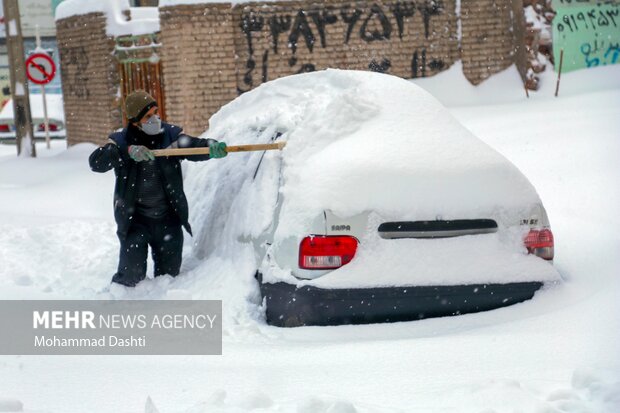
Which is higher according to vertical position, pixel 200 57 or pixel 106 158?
pixel 106 158

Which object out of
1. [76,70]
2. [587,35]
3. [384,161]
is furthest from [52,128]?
[384,161]

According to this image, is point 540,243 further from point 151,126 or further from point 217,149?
point 151,126

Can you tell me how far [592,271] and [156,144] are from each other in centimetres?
318

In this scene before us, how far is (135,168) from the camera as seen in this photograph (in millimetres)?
5914

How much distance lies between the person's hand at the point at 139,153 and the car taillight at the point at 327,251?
183 centimetres

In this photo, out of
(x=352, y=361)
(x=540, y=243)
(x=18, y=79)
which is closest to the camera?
(x=352, y=361)

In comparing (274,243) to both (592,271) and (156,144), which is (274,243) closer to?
(156,144)

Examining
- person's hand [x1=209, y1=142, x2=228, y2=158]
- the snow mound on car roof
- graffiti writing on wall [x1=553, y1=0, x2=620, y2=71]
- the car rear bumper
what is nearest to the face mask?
person's hand [x1=209, y1=142, x2=228, y2=158]

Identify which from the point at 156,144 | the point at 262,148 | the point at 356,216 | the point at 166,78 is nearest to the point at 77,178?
the point at 166,78

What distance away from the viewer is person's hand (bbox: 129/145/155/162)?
5.67m

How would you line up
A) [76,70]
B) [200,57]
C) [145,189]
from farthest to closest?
[76,70] < [200,57] < [145,189]

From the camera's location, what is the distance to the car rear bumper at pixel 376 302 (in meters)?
4.33

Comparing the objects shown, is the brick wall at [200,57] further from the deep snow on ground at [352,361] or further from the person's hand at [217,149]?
the person's hand at [217,149]

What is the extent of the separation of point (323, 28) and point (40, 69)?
21.5ft
